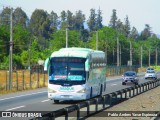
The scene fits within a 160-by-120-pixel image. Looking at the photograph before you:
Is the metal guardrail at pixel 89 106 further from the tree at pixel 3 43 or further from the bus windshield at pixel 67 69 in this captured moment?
the tree at pixel 3 43

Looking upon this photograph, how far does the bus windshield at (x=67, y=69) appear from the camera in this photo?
2781 cm

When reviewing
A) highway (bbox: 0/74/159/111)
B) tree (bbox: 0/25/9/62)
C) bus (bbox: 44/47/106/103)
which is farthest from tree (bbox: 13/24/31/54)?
bus (bbox: 44/47/106/103)

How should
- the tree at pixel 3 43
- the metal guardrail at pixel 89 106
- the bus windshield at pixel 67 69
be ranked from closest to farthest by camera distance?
the metal guardrail at pixel 89 106 < the bus windshield at pixel 67 69 < the tree at pixel 3 43

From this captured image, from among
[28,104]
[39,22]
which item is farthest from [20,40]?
[28,104]

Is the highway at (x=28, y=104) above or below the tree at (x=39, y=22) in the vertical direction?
below

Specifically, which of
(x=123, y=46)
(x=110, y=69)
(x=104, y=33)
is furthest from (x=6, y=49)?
(x=123, y=46)

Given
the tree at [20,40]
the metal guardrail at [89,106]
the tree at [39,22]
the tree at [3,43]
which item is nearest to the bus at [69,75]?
the metal guardrail at [89,106]

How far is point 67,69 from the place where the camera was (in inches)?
1099

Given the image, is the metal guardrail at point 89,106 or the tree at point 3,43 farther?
the tree at point 3,43

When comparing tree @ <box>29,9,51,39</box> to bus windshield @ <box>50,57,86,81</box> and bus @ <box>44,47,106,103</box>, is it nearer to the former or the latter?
bus @ <box>44,47,106,103</box>

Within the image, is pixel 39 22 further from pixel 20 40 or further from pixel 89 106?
pixel 89 106

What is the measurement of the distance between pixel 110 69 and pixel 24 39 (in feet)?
120

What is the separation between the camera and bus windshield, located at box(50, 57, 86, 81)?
91.2 feet

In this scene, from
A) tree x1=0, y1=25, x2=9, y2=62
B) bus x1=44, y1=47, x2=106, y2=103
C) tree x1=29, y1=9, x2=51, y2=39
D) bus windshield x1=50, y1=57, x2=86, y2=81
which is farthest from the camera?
tree x1=29, y1=9, x2=51, y2=39
